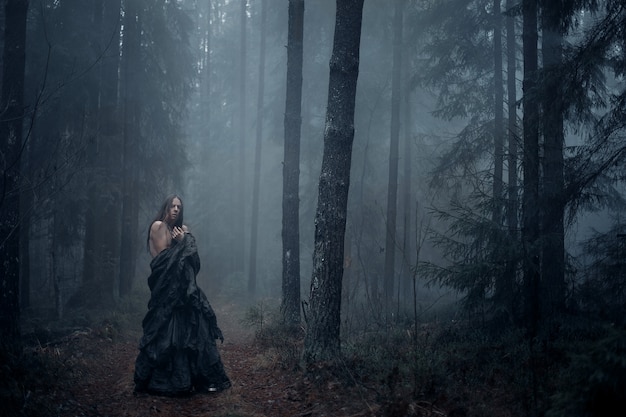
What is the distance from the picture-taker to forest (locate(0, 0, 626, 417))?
608 centimetres

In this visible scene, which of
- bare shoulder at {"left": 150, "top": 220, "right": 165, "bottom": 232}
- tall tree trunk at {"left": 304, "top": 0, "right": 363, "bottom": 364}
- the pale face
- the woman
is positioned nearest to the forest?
tall tree trunk at {"left": 304, "top": 0, "right": 363, "bottom": 364}

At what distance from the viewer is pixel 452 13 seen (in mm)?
15039

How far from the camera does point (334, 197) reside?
7.36 meters

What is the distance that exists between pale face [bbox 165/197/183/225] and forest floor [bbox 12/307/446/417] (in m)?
2.75

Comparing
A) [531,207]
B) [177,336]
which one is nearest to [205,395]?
[177,336]

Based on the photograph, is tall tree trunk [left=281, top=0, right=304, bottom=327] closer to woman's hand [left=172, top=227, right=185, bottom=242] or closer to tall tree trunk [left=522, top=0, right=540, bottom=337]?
woman's hand [left=172, top=227, right=185, bottom=242]

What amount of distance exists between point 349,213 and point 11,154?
12545 millimetres

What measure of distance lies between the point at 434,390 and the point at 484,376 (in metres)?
1.53

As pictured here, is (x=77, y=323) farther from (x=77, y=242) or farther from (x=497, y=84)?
(x=497, y=84)

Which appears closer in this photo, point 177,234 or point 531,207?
point 177,234

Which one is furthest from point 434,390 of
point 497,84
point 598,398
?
point 497,84

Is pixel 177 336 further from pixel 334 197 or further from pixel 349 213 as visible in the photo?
pixel 349 213

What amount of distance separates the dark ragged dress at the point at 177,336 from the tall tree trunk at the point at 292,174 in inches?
139

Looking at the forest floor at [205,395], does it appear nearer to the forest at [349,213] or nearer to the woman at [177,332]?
the forest at [349,213]
